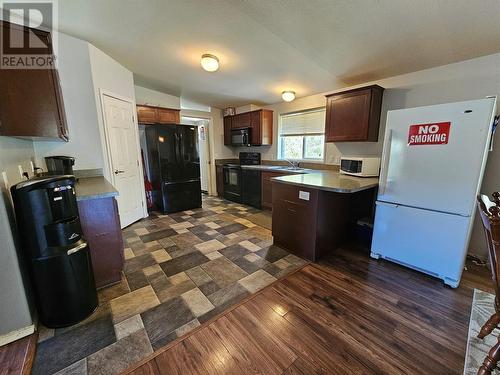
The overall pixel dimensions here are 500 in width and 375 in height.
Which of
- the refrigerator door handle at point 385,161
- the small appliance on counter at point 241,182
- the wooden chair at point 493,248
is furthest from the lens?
the small appliance on counter at point 241,182

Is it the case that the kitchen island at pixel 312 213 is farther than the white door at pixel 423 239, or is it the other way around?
the kitchen island at pixel 312 213

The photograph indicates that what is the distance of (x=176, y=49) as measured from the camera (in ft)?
8.65

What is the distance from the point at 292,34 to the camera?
218cm

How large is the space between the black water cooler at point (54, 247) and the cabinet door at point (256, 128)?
144 inches

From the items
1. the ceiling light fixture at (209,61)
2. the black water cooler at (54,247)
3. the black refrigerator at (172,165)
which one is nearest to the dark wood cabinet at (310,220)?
the ceiling light fixture at (209,61)

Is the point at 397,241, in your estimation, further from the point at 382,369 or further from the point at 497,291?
the point at 382,369

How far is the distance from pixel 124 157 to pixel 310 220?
304 centimetres

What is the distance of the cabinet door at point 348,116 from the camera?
9.37 ft

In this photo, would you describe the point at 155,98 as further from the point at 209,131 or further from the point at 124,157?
the point at 124,157

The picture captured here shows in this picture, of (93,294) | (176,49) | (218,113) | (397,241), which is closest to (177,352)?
(93,294)

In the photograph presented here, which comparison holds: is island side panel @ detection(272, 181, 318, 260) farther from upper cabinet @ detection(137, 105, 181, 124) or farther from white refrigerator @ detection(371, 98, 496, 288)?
upper cabinet @ detection(137, 105, 181, 124)

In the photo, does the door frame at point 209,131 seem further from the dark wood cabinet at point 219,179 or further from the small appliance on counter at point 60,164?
the small appliance on counter at point 60,164

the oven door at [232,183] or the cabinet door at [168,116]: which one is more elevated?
the cabinet door at [168,116]

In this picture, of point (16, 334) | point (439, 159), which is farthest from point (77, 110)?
point (439, 159)
